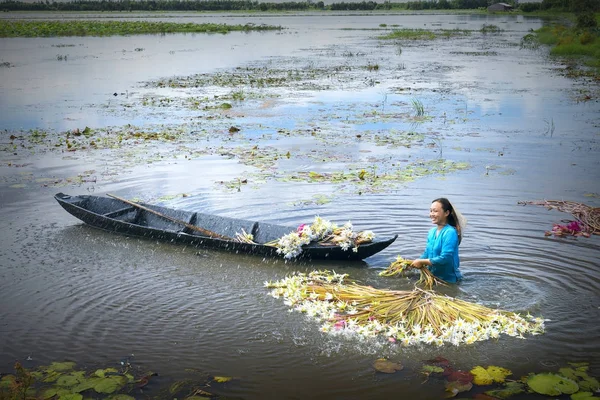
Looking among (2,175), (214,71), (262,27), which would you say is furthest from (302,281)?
(262,27)

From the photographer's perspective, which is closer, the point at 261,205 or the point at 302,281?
the point at 302,281

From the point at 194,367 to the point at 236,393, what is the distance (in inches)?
25.9

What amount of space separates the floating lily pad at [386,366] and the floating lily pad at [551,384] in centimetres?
123

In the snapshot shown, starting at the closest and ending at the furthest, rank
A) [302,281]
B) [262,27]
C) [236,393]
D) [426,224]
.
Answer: [236,393] → [302,281] → [426,224] → [262,27]

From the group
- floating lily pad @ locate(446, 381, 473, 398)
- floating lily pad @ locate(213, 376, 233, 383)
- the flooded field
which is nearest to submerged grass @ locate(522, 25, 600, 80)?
the flooded field

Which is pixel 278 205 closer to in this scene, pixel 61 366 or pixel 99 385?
pixel 61 366

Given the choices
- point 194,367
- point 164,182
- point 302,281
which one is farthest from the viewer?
point 164,182

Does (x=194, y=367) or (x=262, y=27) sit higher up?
(x=262, y=27)

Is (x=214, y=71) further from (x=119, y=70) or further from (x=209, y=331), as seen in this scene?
(x=209, y=331)

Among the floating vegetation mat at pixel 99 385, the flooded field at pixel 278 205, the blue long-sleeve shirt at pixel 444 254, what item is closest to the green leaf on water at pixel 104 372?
the floating vegetation mat at pixel 99 385

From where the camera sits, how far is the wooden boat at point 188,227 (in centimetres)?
887

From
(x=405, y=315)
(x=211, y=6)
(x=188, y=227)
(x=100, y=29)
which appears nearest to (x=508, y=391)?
(x=405, y=315)

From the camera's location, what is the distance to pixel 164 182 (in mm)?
12984

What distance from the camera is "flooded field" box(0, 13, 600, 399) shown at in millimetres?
6648
